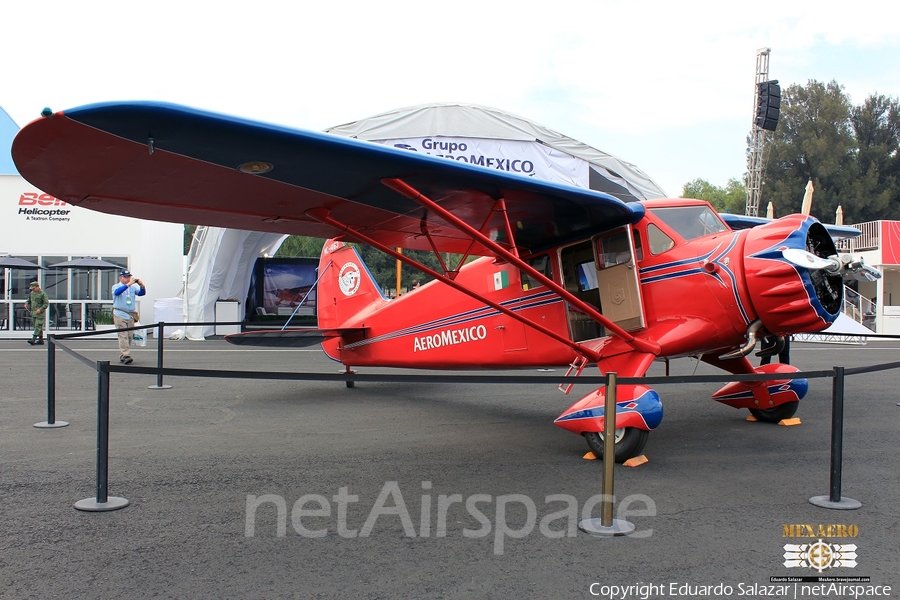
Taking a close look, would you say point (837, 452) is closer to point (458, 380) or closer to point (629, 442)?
point (629, 442)

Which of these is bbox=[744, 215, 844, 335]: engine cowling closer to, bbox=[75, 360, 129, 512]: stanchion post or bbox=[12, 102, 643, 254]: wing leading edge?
bbox=[12, 102, 643, 254]: wing leading edge

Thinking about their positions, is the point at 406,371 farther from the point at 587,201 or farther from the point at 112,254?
the point at 112,254

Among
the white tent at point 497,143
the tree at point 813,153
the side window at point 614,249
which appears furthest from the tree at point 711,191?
the side window at point 614,249

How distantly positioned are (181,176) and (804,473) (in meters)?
5.24

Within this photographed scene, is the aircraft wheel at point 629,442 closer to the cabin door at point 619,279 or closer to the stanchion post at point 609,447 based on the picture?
the cabin door at point 619,279

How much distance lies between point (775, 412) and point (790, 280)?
251cm

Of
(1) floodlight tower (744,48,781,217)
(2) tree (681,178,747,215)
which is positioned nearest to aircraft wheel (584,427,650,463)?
(1) floodlight tower (744,48,781,217)

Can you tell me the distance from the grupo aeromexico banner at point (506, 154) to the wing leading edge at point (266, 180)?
10.9 metres

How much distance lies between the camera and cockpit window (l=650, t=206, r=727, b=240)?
6.40 m

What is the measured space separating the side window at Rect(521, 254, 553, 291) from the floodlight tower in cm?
2773

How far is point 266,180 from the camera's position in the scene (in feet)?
16.4

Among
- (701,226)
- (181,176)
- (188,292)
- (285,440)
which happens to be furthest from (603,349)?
(188,292)

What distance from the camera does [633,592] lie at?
120 inches

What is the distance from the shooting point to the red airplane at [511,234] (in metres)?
4.22
